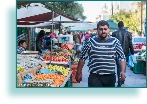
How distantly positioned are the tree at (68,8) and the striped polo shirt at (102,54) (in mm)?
463

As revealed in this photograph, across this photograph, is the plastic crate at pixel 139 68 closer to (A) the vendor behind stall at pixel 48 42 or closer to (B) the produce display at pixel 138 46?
(B) the produce display at pixel 138 46

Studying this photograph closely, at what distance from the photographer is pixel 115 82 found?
15797 mm

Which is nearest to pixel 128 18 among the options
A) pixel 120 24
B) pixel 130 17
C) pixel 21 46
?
pixel 130 17

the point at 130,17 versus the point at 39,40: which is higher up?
the point at 130,17

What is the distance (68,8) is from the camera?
1593 cm

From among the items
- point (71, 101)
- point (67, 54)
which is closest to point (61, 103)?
point (71, 101)

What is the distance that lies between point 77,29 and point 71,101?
1161 mm

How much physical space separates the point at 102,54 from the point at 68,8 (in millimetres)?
867

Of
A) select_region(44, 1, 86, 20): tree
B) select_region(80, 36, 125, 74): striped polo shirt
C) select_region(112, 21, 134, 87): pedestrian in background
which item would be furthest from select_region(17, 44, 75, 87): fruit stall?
select_region(112, 21, 134, 87): pedestrian in background

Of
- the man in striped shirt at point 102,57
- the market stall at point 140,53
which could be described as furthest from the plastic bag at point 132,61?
the man in striped shirt at point 102,57

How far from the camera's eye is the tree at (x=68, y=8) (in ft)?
52.1

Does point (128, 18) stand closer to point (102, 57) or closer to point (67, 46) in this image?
point (102, 57)

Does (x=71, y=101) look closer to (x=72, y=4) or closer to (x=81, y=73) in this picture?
(x=81, y=73)

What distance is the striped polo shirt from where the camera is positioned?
15.7 m
